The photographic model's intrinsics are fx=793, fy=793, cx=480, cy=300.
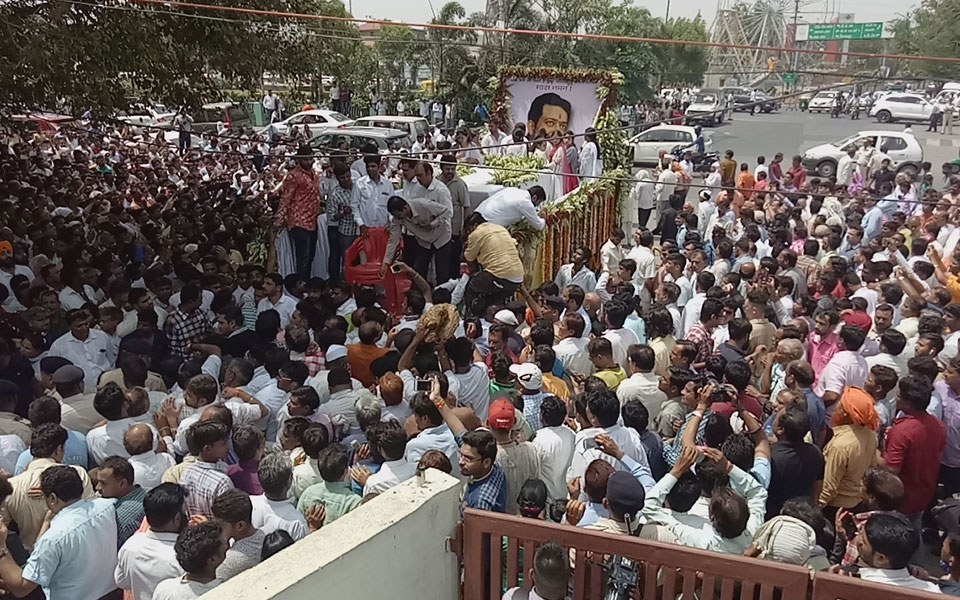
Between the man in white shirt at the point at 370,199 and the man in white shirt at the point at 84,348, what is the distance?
369cm

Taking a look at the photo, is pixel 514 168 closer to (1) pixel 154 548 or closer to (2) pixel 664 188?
(2) pixel 664 188

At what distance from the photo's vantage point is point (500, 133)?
15039 millimetres

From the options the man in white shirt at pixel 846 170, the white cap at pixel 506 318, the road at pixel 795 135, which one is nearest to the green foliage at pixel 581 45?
the road at pixel 795 135

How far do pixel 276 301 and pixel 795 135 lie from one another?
88.3 feet

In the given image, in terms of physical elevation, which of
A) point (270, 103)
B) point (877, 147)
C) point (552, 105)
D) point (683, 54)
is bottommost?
point (877, 147)

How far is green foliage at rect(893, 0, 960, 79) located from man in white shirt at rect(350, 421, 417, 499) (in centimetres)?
3111

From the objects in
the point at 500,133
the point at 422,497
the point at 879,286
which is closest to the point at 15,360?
the point at 422,497

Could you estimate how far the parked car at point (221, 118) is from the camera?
2159 centimetres

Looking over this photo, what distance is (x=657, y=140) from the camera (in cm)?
2427

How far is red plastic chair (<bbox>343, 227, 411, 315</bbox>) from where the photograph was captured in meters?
8.97

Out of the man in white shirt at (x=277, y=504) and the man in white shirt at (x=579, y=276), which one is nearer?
the man in white shirt at (x=277, y=504)

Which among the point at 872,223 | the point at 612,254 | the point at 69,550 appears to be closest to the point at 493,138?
the point at 612,254

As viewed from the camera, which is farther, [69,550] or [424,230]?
[424,230]

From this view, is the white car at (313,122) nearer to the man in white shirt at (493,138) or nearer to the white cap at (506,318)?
the man in white shirt at (493,138)
